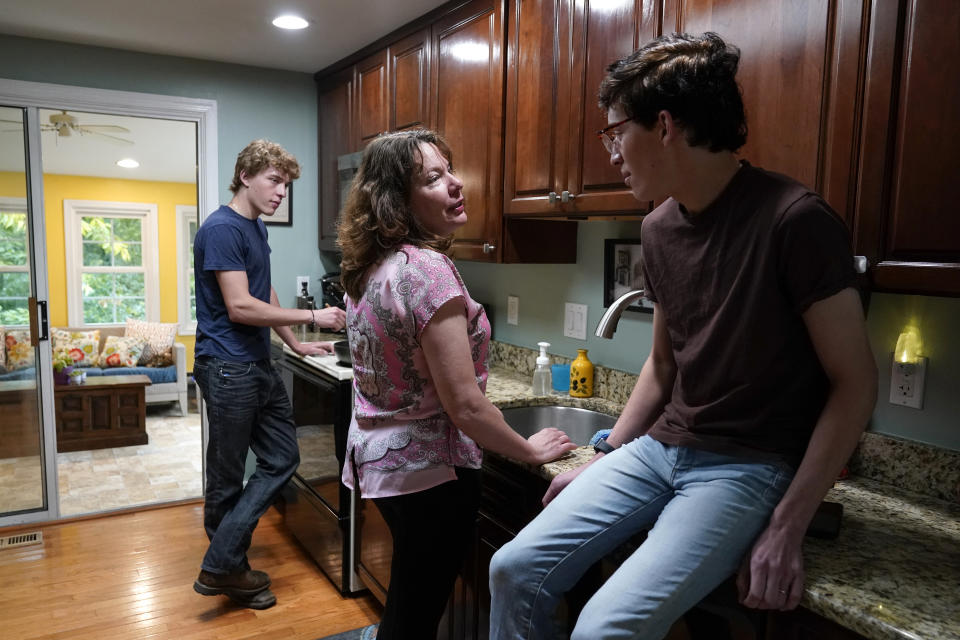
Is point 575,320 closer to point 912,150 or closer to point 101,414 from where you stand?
point 912,150

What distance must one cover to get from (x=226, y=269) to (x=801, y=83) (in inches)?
73.5

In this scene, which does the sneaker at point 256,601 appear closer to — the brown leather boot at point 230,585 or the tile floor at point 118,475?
the brown leather boot at point 230,585

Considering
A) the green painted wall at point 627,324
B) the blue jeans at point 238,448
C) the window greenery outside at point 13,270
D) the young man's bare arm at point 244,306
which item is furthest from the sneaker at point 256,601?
the window greenery outside at point 13,270

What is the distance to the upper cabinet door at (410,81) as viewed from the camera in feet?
8.95

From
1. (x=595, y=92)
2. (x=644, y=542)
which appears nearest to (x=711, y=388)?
(x=644, y=542)

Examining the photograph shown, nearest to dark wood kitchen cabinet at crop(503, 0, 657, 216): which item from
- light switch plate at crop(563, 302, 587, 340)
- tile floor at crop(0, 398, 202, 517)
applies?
light switch plate at crop(563, 302, 587, 340)

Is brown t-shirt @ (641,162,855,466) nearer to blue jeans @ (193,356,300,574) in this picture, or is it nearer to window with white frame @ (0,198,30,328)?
blue jeans @ (193,356,300,574)

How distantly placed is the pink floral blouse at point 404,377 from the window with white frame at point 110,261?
726cm

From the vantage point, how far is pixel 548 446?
5.08 feet

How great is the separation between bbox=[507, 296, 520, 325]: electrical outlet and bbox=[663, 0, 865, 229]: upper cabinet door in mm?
1455

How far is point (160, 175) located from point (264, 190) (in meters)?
6.03

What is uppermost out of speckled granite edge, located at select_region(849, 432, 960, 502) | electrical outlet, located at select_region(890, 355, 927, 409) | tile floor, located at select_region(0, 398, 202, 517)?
electrical outlet, located at select_region(890, 355, 927, 409)

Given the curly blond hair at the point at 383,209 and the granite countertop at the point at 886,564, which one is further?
the curly blond hair at the point at 383,209

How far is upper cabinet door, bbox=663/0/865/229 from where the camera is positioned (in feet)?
4.01
